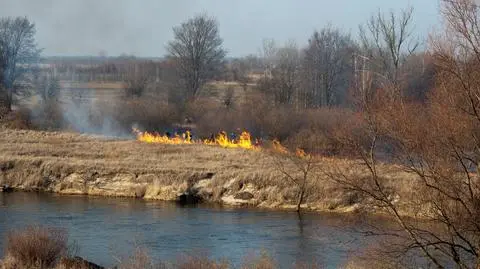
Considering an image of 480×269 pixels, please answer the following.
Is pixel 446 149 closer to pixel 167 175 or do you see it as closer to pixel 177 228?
pixel 177 228

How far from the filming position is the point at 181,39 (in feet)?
253

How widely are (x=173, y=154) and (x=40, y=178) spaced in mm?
8108

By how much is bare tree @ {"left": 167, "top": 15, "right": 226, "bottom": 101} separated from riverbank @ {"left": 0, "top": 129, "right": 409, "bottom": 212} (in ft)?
100

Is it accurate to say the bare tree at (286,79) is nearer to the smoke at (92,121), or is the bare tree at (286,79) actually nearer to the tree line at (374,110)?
the tree line at (374,110)

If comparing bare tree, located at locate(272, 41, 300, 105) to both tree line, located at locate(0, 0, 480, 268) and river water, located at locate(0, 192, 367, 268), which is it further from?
river water, located at locate(0, 192, 367, 268)

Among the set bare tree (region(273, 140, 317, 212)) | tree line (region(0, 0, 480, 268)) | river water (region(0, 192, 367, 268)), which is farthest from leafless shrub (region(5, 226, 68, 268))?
bare tree (region(273, 140, 317, 212))

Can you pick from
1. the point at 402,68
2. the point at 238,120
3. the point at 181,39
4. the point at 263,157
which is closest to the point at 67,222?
the point at 263,157

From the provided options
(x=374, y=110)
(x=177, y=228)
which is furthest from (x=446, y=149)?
(x=177, y=228)

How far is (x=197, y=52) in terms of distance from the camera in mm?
76250

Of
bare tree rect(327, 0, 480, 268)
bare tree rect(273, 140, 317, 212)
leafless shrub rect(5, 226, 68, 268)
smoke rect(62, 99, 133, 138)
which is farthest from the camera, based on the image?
smoke rect(62, 99, 133, 138)

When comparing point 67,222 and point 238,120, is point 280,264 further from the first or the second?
point 238,120

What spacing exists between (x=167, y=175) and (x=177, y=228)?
10015 millimetres

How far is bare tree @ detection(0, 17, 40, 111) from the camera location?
206 feet

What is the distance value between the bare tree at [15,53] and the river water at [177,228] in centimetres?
2850
